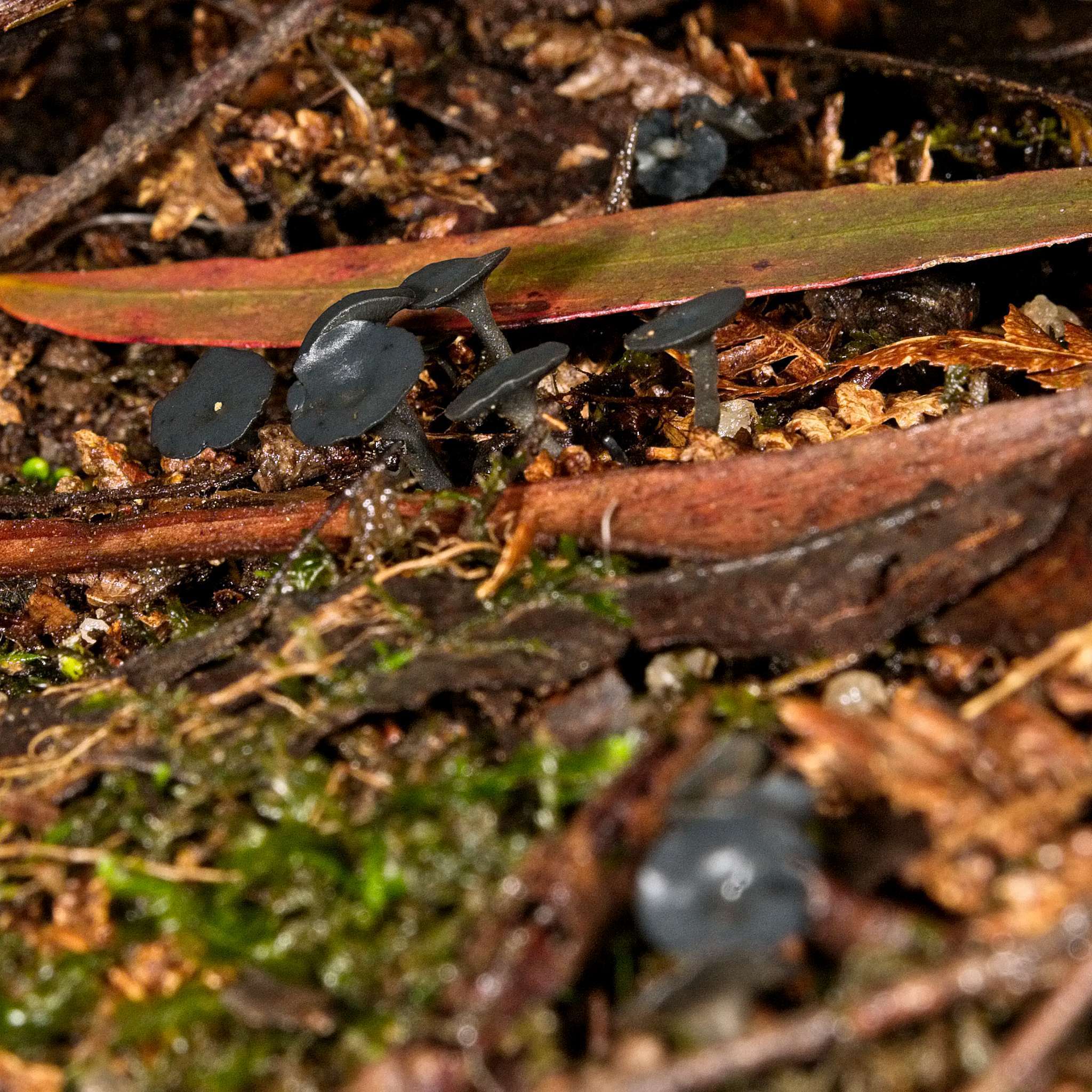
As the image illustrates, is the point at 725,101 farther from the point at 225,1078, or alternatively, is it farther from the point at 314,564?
the point at 225,1078

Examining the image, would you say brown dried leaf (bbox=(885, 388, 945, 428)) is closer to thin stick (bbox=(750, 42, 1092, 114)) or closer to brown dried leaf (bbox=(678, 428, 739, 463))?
brown dried leaf (bbox=(678, 428, 739, 463))

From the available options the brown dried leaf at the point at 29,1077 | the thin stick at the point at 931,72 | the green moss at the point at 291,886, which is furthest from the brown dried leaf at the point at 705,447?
the thin stick at the point at 931,72

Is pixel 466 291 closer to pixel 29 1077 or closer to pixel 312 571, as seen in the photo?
pixel 312 571

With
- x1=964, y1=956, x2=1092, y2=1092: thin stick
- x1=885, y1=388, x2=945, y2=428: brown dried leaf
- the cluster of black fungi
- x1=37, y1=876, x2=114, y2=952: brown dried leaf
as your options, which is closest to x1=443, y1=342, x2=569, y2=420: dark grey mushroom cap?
the cluster of black fungi

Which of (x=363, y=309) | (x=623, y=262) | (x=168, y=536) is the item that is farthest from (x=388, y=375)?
(x=623, y=262)

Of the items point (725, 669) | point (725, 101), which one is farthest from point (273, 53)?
point (725, 669)

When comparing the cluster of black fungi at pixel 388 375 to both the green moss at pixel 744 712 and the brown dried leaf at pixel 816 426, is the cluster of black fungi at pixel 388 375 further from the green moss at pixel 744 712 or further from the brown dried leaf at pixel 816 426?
the green moss at pixel 744 712

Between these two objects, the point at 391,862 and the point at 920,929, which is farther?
the point at 391,862
